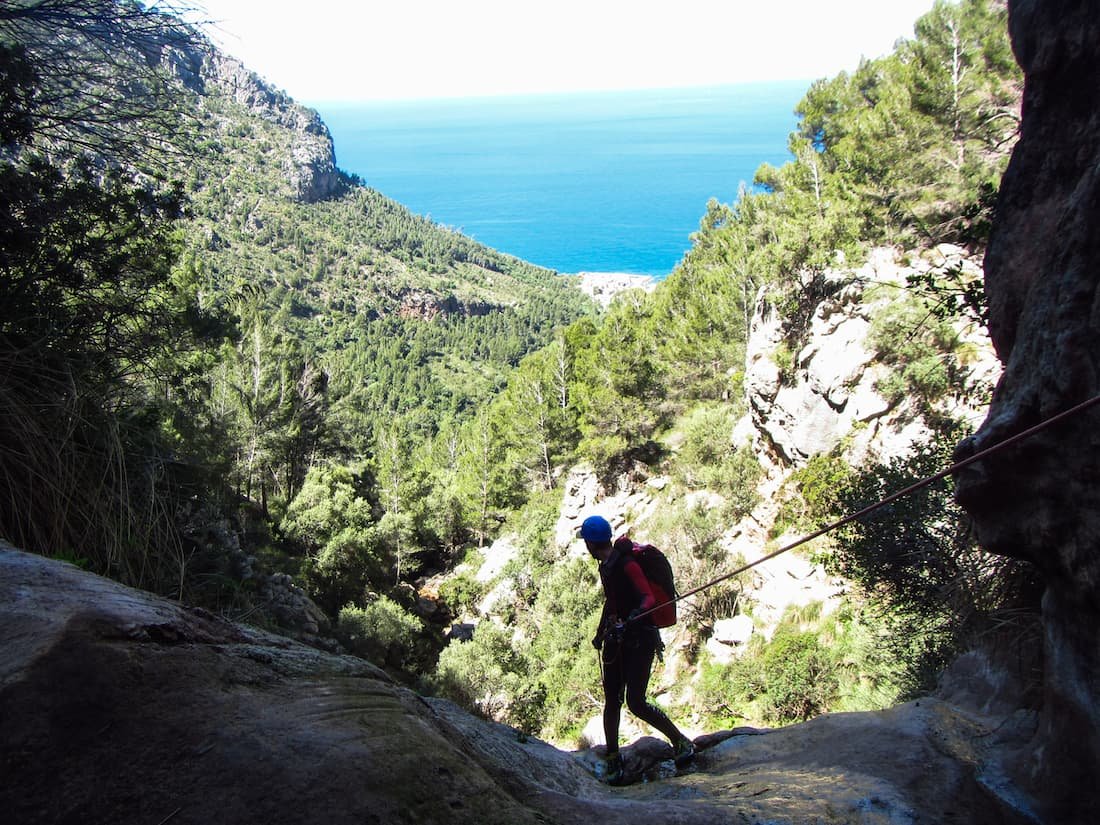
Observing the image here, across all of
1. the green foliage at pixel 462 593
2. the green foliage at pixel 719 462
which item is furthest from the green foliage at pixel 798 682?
the green foliage at pixel 462 593

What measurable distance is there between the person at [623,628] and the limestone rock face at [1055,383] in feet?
6.93

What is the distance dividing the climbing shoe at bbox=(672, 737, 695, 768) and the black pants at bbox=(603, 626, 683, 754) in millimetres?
213

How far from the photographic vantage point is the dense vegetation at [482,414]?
3.68 metres

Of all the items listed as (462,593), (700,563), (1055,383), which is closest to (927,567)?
(1055,383)

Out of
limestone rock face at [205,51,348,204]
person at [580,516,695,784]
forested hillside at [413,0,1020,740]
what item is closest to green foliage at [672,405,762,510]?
forested hillside at [413,0,1020,740]

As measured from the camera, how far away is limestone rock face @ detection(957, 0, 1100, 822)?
2699 millimetres

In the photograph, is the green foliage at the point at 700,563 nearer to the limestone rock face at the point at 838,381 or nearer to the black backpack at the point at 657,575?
the limestone rock face at the point at 838,381

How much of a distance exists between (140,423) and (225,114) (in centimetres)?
16008

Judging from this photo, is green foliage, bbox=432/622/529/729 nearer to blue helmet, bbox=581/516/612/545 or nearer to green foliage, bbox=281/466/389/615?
green foliage, bbox=281/466/389/615

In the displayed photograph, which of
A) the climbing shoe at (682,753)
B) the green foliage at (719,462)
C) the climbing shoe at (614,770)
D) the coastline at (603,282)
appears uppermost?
the coastline at (603,282)

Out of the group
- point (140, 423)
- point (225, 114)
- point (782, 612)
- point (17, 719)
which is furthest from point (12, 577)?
point (225, 114)

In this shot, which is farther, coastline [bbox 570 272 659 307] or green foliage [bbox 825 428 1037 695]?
coastline [bbox 570 272 659 307]

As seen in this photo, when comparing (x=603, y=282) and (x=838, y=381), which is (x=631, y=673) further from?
(x=603, y=282)

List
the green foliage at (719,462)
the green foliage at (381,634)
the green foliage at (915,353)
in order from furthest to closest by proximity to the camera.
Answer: the green foliage at (719,462)
the green foliage at (381,634)
the green foliage at (915,353)
